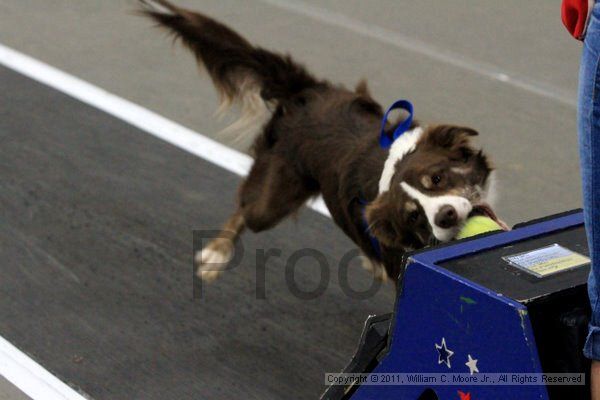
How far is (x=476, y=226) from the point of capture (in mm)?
3676

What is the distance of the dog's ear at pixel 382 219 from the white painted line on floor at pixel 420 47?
10.2 ft

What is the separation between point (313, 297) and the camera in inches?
183

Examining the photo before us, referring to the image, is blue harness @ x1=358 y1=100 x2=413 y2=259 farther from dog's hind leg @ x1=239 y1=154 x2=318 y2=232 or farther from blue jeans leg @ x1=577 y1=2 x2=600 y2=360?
blue jeans leg @ x1=577 y1=2 x2=600 y2=360

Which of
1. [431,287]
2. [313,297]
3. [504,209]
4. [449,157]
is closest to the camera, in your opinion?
[431,287]

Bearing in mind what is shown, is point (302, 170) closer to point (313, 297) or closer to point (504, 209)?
point (313, 297)

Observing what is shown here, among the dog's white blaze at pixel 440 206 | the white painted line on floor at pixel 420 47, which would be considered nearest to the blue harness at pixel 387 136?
the dog's white blaze at pixel 440 206

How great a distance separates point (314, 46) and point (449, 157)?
3.94 m

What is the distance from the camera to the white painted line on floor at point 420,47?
22.7ft

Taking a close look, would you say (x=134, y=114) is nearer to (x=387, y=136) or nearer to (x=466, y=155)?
(x=387, y=136)

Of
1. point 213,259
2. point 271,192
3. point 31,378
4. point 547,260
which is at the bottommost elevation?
point 31,378

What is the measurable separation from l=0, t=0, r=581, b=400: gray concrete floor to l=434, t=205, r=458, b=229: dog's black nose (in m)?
1.71

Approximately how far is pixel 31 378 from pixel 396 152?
64.1 inches

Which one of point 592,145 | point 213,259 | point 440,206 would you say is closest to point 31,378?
point 213,259

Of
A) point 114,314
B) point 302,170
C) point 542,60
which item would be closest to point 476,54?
point 542,60
